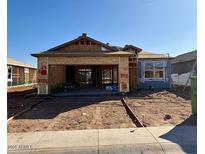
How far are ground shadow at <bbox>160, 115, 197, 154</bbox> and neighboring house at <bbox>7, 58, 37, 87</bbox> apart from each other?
84.9 ft

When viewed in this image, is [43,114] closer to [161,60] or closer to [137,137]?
[137,137]

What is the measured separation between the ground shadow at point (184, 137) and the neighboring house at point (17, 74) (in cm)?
2588

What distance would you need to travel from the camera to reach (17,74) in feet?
101

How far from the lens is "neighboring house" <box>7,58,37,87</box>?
91.6ft

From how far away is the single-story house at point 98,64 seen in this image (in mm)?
15484

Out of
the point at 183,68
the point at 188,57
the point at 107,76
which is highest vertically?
the point at 188,57

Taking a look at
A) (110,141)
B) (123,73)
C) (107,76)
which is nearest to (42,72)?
(123,73)

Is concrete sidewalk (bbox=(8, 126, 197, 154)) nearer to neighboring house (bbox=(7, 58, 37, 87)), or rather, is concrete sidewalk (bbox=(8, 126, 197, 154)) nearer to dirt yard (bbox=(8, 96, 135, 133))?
dirt yard (bbox=(8, 96, 135, 133))

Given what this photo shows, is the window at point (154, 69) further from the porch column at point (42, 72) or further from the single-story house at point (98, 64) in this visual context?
the porch column at point (42, 72)

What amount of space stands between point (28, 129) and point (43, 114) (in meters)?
2.39

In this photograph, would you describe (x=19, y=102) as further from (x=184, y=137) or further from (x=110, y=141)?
(x=184, y=137)

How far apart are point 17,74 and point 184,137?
29875mm

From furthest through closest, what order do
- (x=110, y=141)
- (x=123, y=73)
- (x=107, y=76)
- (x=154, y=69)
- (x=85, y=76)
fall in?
(x=85, y=76)
(x=107, y=76)
(x=154, y=69)
(x=123, y=73)
(x=110, y=141)

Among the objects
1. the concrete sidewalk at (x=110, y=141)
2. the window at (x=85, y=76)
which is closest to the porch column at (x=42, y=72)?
the concrete sidewalk at (x=110, y=141)
